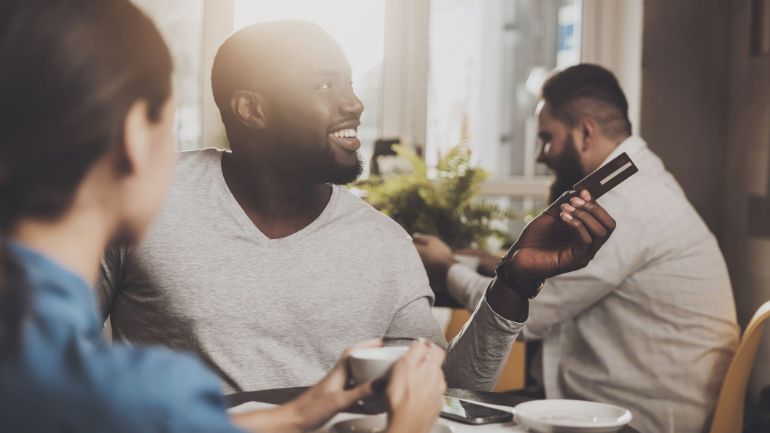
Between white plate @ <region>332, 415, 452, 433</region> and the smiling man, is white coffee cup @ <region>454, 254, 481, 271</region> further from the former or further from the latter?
white plate @ <region>332, 415, 452, 433</region>

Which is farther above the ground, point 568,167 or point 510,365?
point 568,167

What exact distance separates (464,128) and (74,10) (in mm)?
3650

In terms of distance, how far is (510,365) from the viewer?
132 inches

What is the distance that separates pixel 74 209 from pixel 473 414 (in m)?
0.75

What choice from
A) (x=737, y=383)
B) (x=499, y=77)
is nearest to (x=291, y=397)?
(x=737, y=383)

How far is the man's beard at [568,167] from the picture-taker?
8.86 feet

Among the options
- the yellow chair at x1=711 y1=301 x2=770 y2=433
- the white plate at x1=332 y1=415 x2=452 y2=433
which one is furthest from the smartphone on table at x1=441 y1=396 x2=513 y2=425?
the yellow chair at x1=711 y1=301 x2=770 y2=433

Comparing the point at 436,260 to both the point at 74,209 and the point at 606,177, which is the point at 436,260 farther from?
the point at 74,209

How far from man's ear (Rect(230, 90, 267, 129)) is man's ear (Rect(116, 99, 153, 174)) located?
1147 millimetres

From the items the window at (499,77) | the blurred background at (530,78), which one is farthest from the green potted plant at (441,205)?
the window at (499,77)

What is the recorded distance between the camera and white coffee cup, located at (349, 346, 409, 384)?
0.99 meters

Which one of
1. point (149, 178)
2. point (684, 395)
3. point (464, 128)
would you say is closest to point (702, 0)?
point (464, 128)

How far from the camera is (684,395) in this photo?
2.21 m

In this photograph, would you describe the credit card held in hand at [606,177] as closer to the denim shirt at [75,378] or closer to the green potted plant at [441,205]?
the denim shirt at [75,378]
